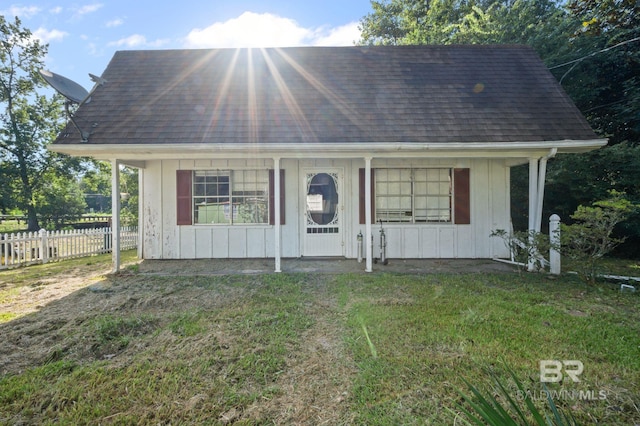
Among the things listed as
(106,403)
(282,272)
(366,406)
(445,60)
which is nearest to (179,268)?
(282,272)

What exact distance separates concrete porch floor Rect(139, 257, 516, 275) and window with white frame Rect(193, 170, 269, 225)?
1051 millimetres

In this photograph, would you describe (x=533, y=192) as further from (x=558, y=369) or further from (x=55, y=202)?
(x=55, y=202)

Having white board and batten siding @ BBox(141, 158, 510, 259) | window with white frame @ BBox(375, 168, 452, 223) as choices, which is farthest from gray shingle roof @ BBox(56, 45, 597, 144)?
window with white frame @ BBox(375, 168, 452, 223)

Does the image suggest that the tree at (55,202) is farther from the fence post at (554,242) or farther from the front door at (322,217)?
the fence post at (554,242)

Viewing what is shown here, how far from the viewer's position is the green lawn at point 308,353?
2.19 meters

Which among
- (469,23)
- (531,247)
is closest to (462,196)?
(531,247)

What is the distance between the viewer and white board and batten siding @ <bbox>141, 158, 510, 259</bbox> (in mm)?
7137

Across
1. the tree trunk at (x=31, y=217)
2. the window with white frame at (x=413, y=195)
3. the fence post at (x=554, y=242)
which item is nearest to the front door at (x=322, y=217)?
the window with white frame at (x=413, y=195)

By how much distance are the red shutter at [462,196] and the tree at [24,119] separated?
21121mm

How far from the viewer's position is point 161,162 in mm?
7125

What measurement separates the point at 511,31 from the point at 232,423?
13954 millimetres

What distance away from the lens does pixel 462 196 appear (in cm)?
712

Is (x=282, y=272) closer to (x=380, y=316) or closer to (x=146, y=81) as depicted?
(x=380, y=316)

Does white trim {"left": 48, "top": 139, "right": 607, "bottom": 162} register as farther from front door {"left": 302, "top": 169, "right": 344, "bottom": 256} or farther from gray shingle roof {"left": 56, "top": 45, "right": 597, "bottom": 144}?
front door {"left": 302, "top": 169, "right": 344, "bottom": 256}
